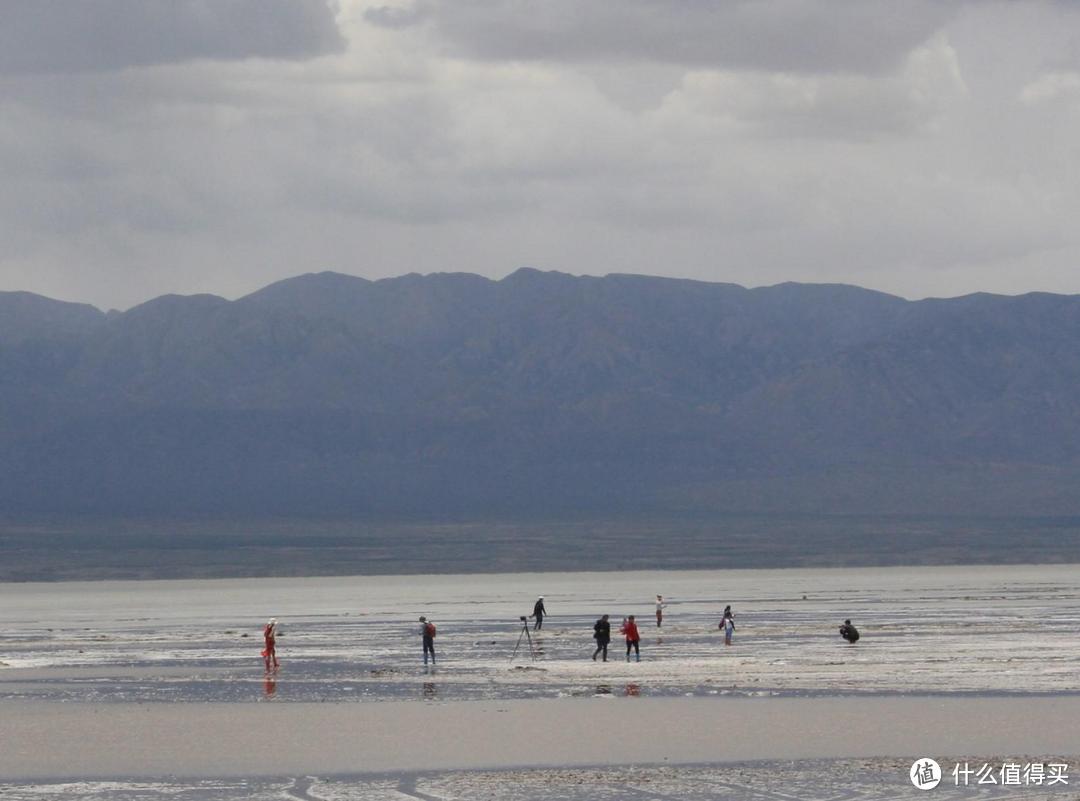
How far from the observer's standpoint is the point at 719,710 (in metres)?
39.2

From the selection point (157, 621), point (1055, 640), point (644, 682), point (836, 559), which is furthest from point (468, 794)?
point (836, 559)

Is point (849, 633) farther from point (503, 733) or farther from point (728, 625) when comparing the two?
point (503, 733)

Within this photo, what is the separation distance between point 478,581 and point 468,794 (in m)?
82.0

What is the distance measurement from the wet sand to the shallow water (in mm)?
2314

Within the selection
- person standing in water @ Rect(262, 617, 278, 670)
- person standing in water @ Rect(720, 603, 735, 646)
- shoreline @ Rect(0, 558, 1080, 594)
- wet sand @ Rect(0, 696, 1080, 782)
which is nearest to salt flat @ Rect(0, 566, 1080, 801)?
wet sand @ Rect(0, 696, 1080, 782)

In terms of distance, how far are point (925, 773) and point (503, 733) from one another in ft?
29.9

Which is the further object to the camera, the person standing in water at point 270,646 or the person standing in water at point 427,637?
the person standing in water at point 270,646

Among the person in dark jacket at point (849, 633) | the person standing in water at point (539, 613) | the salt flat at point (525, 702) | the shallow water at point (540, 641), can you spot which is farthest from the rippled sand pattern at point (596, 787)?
the person standing in water at point (539, 613)

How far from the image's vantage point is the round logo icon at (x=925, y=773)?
29.3m

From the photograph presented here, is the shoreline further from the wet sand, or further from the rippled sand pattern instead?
the rippled sand pattern

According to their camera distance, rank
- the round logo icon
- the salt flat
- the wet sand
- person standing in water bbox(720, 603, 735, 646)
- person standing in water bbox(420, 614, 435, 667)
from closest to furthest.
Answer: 1. the round logo icon
2. the salt flat
3. the wet sand
4. person standing in water bbox(420, 614, 435, 667)
5. person standing in water bbox(720, 603, 735, 646)

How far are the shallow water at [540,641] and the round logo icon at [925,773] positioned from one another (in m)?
10.6

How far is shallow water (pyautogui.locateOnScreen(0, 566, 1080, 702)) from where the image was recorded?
44781 mm

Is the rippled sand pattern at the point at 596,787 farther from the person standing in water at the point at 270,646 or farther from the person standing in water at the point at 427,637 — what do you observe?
the person standing in water at the point at 270,646
